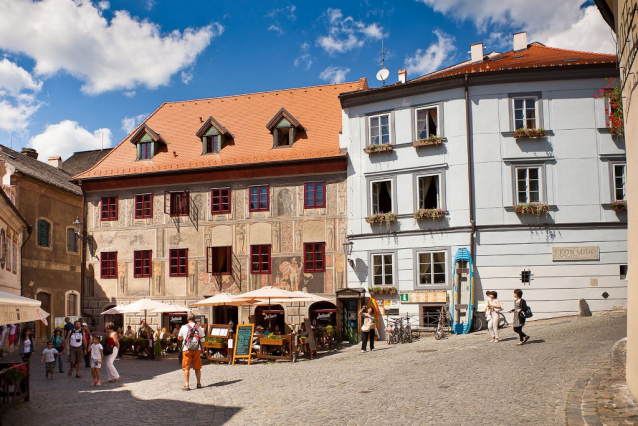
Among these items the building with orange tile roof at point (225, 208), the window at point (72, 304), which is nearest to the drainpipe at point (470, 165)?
the building with orange tile roof at point (225, 208)

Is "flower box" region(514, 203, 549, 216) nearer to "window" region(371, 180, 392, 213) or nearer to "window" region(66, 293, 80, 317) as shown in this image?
"window" region(371, 180, 392, 213)

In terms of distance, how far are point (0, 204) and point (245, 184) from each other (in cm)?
1007

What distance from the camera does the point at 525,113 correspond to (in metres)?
26.0

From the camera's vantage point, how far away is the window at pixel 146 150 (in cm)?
3388

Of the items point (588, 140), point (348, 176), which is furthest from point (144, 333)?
point (588, 140)

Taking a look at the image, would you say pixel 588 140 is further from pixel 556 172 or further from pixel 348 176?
pixel 348 176

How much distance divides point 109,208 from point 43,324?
7.55 metres

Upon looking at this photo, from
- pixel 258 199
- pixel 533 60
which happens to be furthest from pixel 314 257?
pixel 533 60

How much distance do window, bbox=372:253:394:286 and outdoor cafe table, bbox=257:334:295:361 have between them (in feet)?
23.0

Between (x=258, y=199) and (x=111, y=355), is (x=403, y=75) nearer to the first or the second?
(x=258, y=199)

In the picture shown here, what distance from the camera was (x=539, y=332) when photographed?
20.7m

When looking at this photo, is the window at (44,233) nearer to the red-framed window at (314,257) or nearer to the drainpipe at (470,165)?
the red-framed window at (314,257)

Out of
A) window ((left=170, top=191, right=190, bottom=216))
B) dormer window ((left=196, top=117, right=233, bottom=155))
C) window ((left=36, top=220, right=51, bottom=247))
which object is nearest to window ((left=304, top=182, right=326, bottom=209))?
dormer window ((left=196, top=117, right=233, bottom=155))

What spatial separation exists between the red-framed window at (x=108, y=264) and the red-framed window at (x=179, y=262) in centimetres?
311
